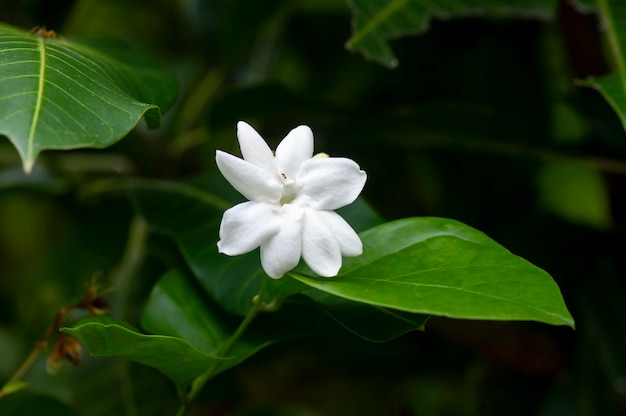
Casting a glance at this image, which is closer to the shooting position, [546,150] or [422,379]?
[546,150]

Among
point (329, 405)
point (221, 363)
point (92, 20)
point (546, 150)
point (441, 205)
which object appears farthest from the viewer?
point (92, 20)

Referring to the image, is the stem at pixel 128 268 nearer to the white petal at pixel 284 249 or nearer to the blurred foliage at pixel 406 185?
the blurred foliage at pixel 406 185

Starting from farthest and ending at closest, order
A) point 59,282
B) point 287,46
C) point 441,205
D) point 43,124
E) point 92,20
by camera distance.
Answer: point 92,20, point 287,46, point 441,205, point 59,282, point 43,124

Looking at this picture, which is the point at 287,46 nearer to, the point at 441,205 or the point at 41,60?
the point at 441,205

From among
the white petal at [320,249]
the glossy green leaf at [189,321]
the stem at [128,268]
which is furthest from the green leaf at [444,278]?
the stem at [128,268]

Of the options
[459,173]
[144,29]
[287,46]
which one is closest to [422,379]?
[459,173]

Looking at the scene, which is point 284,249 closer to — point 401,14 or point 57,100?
point 57,100
